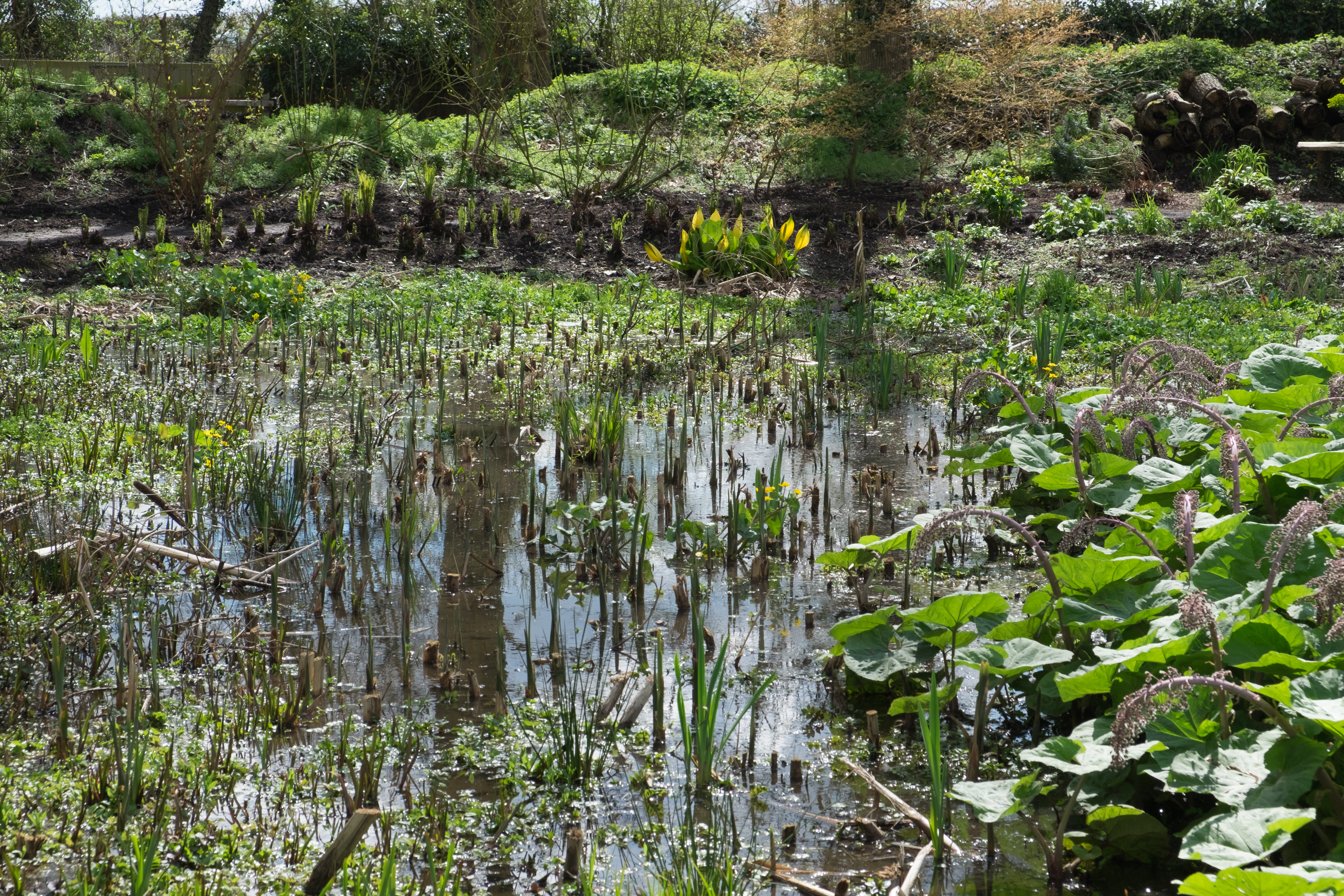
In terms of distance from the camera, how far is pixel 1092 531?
3307mm

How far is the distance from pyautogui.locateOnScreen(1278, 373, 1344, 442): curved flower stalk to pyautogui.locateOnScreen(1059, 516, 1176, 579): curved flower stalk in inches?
28.6

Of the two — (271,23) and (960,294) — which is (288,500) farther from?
(271,23)

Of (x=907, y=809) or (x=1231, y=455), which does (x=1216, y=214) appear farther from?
(x=907, y=809)

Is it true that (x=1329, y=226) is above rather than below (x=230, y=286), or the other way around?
above

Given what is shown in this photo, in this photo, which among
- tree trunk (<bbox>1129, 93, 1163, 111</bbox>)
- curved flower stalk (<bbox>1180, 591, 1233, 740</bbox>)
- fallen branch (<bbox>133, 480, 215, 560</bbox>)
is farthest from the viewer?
tree trunk (<bbox>1129, 93, 1163, 111</bbox>)

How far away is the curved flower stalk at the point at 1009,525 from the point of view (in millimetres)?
2766

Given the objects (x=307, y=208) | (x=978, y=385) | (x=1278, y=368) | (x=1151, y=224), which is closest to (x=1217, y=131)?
(x=1151, y=224)

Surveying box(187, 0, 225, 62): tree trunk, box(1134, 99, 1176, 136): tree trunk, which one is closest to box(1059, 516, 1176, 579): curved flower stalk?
box(1134, 99, 1176, 136): tree trunk

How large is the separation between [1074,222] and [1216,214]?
1.65 meters

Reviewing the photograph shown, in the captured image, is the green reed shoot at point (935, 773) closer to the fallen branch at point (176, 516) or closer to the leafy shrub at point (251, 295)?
the fallen branch at point (176, 516)

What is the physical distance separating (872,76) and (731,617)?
14976 mm

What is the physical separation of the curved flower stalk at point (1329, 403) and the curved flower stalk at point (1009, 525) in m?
1.09

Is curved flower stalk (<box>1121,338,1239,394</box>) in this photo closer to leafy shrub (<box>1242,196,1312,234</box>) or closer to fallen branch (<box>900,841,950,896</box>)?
fallen branch (<box>900,841,950,896</box>)

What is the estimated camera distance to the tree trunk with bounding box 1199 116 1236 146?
16.2 metres
